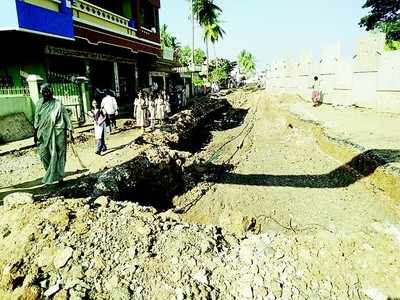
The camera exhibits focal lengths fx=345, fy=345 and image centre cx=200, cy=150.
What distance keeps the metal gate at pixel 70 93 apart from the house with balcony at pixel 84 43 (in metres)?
0.06

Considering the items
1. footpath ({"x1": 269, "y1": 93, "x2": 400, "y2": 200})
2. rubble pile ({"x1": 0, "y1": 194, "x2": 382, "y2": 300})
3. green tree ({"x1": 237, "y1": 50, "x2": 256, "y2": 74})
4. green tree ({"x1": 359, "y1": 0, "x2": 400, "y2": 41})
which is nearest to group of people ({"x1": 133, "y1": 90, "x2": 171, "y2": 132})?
footpath ({"x1": 269, "y1": 93, "x2": 400, "y2": 200})

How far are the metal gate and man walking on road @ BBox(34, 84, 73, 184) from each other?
7053 mm

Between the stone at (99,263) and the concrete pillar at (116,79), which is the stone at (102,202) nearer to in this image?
the stone at (99,263)

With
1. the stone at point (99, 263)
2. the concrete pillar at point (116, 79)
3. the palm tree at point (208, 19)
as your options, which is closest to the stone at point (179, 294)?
the stone at point (99, 263)

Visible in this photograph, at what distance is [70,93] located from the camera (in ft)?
42.4

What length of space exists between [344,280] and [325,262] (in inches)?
10.4

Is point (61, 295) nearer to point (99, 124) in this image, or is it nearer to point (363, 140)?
point (99, 124)

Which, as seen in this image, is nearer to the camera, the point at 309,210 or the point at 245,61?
the point at 309,210

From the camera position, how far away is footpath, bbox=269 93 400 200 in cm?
753

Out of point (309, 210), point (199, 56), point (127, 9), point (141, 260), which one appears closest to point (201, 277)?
point (141, 260)

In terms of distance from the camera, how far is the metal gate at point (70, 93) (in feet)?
41.2

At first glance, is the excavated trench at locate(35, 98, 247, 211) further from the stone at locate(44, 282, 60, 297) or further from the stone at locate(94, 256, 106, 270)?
the stone at locate(44, 282, 60, 297)

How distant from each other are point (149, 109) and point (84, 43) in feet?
12.2

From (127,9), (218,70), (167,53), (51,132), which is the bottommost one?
(51,132)
